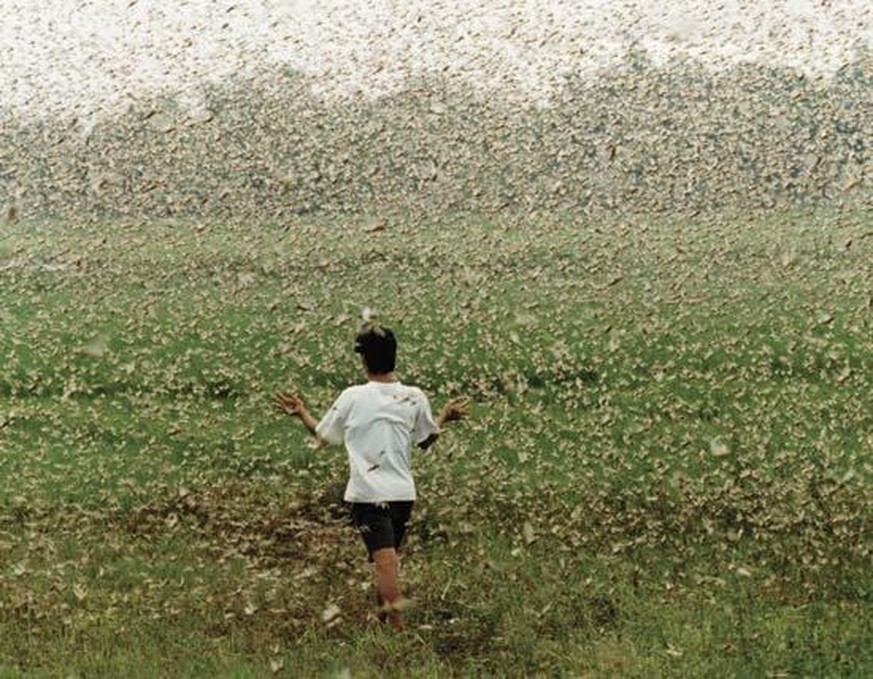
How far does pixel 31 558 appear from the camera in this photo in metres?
10.2

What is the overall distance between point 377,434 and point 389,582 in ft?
2.73

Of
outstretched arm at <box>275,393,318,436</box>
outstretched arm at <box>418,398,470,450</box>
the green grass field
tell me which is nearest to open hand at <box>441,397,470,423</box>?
outstretched arm at <box>418,398,470,450</box>

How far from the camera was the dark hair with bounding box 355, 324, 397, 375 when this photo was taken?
25.8ft

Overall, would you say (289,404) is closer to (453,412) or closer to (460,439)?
(453,412)

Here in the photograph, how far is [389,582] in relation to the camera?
7.97 metres

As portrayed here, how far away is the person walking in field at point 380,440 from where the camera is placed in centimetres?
781

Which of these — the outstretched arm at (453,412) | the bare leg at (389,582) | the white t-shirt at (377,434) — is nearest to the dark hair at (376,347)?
the white t-shirt at (377,434)

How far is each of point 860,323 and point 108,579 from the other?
15648 millimetres

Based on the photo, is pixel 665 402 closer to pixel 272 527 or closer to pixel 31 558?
pixel 272 527

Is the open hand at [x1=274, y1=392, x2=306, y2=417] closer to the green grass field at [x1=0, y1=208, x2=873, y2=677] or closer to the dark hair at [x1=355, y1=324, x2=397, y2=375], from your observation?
the dark hair at [x1=355, y1=324, x2=397, y2=375]

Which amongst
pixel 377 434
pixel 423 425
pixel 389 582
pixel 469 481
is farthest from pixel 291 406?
pixel 469 481

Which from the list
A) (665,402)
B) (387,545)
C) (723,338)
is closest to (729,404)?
(665,402)

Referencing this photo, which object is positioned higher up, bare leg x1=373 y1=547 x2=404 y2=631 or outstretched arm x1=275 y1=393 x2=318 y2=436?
outstretched arm x1=275 y1=393 x2=318 y2=436

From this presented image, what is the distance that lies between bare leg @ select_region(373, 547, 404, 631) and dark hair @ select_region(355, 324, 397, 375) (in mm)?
980
